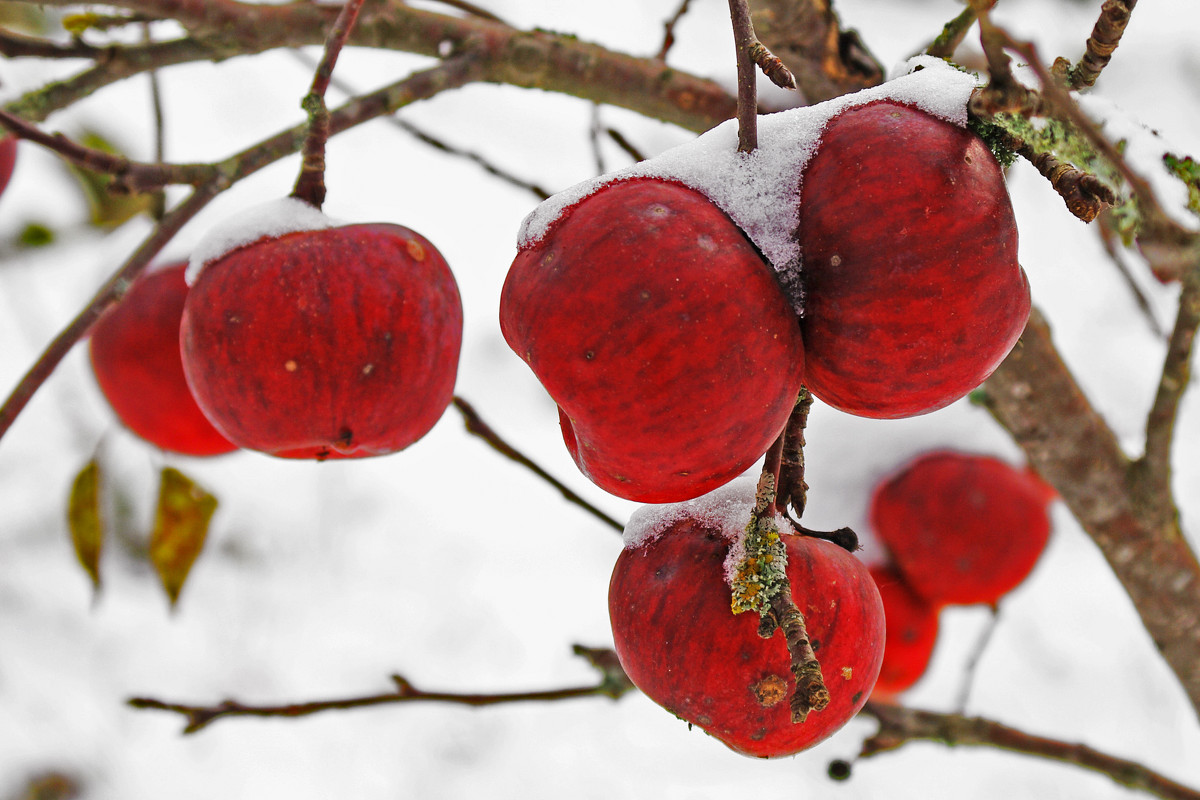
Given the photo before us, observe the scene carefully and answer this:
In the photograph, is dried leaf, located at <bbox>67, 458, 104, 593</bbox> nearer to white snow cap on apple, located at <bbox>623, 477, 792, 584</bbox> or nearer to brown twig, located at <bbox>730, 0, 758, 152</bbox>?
white snow cap on apple, located at <bbox>623, 477, 792, 584</bbox>

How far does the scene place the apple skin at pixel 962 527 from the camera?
1.16 meters

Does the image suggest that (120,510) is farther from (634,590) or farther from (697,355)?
(697,355)

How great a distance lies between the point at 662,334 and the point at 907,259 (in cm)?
13

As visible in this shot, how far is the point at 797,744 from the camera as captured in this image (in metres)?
0.58

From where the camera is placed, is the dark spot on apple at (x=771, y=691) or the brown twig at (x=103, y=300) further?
the brown twig at (x=103, y=300)

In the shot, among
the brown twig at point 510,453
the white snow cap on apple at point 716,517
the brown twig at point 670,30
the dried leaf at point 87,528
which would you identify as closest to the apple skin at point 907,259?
the white snow cap on apple at point 716,517

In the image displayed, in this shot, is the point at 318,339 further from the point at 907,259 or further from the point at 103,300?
the point at 907,259

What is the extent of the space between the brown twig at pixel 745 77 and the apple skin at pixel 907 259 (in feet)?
0.14

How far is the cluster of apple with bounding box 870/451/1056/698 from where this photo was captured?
1162 mm

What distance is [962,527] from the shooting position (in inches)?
45.6

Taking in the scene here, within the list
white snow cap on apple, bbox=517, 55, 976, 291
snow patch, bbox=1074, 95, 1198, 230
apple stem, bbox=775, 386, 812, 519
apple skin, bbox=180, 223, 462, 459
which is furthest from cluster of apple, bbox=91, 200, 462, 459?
snow patch, bbox=1074, 95, 1198, 230

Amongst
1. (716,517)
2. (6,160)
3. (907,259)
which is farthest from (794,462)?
(6,160)

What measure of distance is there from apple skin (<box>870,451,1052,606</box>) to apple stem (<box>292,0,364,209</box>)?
86 centimetres

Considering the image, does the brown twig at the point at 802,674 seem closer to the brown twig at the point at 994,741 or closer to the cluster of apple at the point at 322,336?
the cluster of apple at the point at 322,336
